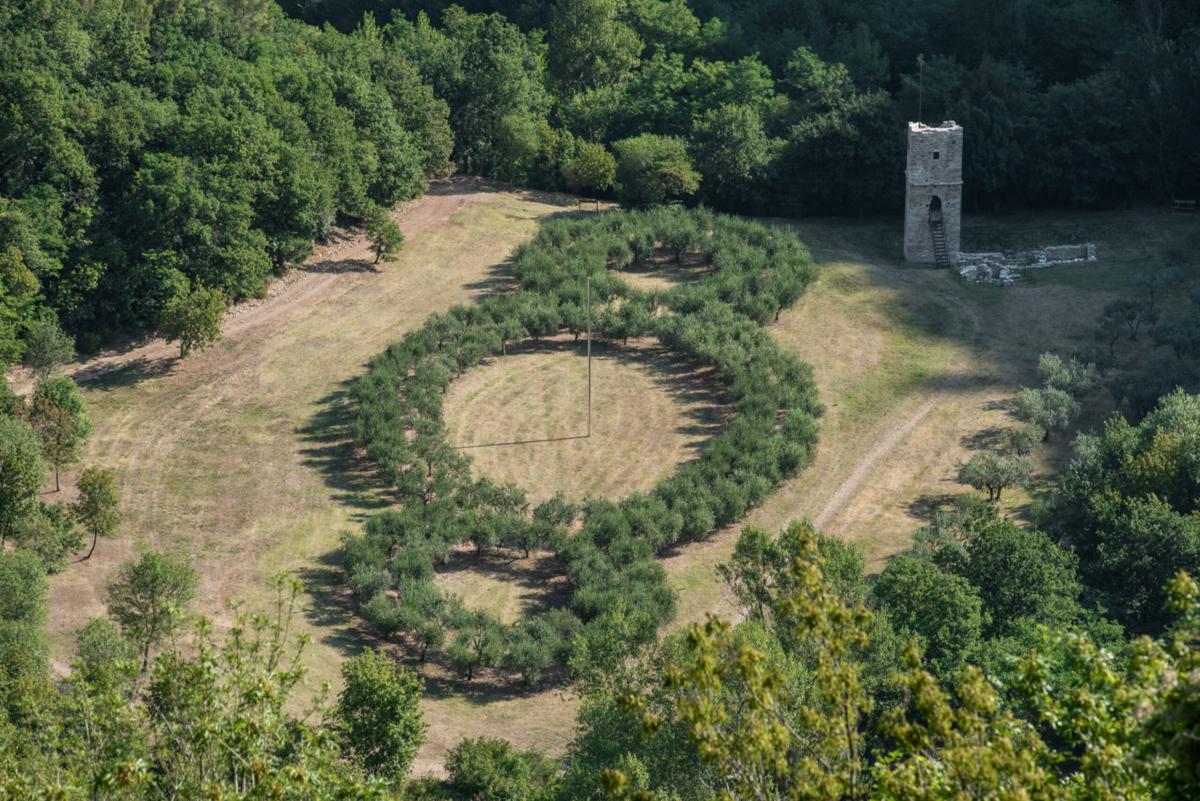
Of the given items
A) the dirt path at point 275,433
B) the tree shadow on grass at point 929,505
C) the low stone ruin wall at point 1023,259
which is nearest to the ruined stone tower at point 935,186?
the low stone ruin wall at point 1023,259

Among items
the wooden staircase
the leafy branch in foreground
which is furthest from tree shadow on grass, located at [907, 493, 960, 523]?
the leafy branch in foreground

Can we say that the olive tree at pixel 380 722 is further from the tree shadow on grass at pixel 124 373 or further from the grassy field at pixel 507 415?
the tree shadow on grass at pixel 124 373

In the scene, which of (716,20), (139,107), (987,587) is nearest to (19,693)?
(987,587)

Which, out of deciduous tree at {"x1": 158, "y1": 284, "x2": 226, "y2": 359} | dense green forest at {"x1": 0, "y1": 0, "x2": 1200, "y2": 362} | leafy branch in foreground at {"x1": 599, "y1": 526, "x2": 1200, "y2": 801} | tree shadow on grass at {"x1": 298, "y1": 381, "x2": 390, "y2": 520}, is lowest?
tree shadow on grass at {"x1": 298, "y1": 381, "x2": 390, "y2": 520}

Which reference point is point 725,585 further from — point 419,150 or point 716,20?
point 716,20

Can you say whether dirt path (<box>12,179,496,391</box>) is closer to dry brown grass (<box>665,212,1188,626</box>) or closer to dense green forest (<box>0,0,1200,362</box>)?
dense green forest (<box>0,0,1200,362</box>)

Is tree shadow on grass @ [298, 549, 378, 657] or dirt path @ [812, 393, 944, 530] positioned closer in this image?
tree shadow on grass @ [298, 549, 378, 657]

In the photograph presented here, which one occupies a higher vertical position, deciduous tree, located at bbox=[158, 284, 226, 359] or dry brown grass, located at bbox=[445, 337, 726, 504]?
deciduous tree, located at bbox=[158, 284, 226, 359]

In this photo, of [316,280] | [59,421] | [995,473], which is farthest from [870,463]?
[59,421]
